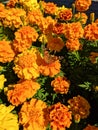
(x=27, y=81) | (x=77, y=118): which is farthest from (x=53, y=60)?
(x=77, y=118)

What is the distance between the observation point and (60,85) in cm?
270

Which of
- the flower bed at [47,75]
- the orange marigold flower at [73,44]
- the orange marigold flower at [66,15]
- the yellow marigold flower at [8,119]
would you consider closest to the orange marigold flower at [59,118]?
the flower bed at [47,75]

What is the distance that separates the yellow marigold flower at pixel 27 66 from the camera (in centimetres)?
274

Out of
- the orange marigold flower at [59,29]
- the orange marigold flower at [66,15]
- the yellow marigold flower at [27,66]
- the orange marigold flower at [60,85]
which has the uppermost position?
the orange marigold flower at [66,15]

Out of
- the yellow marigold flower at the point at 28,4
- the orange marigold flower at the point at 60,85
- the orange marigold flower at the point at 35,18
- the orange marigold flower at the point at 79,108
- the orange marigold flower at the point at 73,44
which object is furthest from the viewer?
the yellow marigold flower at the point at 28,4

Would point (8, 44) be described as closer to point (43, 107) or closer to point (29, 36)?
point (29, 36)

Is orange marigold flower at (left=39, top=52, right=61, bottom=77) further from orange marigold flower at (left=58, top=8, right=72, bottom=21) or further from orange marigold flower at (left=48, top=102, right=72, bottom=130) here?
orange marigold flower at (left=58, top=8, right=72, bottom=21)

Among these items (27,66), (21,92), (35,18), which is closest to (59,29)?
(35,18)

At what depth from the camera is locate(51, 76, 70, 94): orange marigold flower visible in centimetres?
272

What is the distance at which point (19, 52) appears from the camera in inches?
122

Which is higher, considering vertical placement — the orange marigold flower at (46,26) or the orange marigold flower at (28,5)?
the orange marigold flower at (28,5)

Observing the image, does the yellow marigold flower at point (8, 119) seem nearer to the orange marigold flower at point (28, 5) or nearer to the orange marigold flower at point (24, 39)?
the orange marigold flower at point (24, 39)

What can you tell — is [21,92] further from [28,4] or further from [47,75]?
[28,4]

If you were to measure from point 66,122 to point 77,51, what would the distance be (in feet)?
2.86
